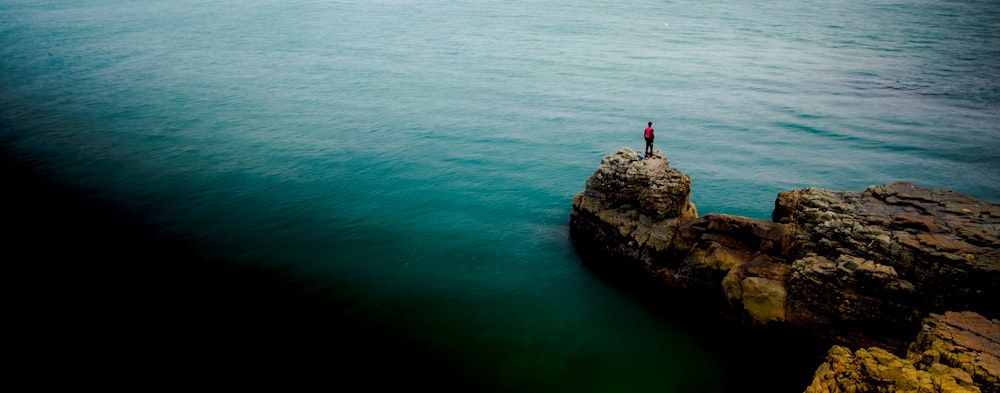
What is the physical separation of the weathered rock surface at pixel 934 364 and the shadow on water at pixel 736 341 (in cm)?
325

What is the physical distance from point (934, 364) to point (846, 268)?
3649 mm

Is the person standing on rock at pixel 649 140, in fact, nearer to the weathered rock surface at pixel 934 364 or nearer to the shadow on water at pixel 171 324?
the weathered rock surface at pixel 934 364

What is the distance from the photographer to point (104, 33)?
76.8m

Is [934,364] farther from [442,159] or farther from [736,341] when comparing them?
[442,159]

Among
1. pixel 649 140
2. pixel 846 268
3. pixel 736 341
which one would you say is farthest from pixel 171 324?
pixel 846 268

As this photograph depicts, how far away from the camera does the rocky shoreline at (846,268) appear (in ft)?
33.1

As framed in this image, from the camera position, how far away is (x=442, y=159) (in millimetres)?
34500

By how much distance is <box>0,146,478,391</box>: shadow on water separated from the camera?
1531cm

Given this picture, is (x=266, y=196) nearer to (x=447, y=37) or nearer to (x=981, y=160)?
(x=981, y=160)

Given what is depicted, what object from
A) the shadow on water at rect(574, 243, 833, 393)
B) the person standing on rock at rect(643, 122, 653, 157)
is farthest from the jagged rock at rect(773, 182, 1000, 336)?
the person standing on rock at rect(643, 122, 653, 157)

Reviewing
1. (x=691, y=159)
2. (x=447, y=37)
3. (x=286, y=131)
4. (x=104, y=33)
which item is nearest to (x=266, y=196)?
(x=286, y=131)

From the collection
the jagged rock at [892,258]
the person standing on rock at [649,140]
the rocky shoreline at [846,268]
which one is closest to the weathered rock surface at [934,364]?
the rocky shoreline at [846,268]

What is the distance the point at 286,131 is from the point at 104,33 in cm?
6028

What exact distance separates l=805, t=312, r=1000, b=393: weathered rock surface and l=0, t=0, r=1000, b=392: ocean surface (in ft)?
13.6
